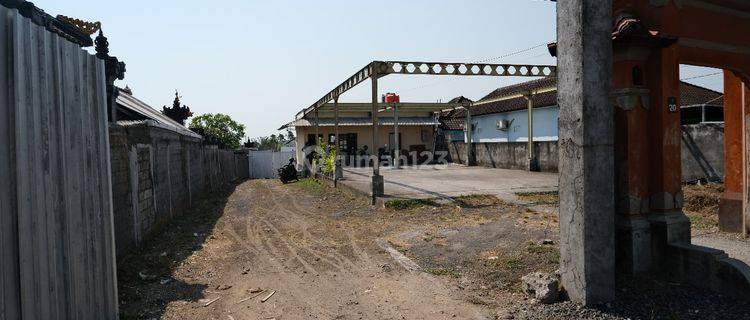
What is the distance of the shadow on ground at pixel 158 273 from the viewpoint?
175 inches

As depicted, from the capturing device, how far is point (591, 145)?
3.97m

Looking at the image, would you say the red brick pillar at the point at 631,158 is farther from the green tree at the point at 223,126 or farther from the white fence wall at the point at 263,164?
the green tree at the point at 223,126

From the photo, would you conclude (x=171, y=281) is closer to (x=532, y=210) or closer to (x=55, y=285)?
(x=55, y=285)

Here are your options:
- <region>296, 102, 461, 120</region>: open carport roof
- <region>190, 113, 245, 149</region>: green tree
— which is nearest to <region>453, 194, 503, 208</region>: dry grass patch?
<region>296, 102, 461, 120</region>: open carport roof

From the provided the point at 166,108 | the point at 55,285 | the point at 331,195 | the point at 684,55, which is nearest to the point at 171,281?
the point at 55,285

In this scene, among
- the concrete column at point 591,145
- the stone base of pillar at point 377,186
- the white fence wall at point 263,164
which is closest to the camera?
the concrete column at point 591,145

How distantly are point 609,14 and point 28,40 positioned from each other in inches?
172

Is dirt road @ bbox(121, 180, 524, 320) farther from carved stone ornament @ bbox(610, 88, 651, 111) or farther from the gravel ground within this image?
carved stone ornament @ bbox(610, 88, 651, 111)

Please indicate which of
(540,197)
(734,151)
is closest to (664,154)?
(734,151)

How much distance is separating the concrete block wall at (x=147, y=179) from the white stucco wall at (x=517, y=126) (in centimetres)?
1395

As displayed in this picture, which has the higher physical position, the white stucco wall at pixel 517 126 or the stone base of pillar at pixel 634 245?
the white stucco wall at pixel 517 126

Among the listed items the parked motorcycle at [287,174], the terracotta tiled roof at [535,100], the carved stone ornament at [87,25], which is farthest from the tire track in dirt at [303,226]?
the terracotta tiled roof at [535,100]

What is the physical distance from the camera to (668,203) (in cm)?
465

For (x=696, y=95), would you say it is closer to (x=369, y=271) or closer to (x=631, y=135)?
(x=631, y=135)
